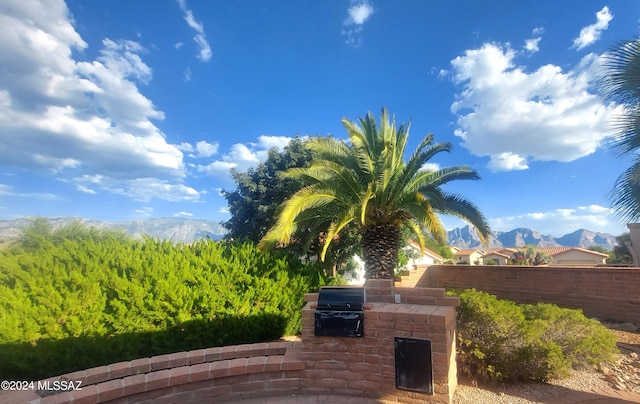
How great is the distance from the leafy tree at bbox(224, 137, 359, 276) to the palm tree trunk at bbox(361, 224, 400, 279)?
332 centimetres

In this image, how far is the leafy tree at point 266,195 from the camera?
11.9 meters

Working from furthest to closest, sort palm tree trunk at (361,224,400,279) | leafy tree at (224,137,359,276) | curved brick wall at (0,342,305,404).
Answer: leafy tree at (224,137,359,276) < palm tree trunk at (361,224,400,279) < curved brick wall at (0,342,305,404)

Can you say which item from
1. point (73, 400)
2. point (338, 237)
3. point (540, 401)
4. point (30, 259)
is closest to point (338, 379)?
point (540, 401)

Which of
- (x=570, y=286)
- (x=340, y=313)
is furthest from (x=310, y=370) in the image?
(x=570, y=286)

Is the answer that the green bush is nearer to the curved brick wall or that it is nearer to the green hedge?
the curved brick wall

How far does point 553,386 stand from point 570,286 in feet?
22.1

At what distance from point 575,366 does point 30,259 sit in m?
7.92

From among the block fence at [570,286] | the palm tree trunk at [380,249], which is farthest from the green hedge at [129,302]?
the block fence at [570,286]

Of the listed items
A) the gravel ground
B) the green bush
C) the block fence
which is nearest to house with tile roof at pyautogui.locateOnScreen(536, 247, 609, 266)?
the block fence

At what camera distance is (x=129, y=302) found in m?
4.38

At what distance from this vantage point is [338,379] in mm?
3391

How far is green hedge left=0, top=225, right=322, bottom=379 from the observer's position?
12.3 ft

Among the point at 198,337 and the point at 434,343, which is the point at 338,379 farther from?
the point at 198,337

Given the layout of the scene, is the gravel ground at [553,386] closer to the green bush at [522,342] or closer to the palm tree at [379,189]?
the green bush at [522,342]
